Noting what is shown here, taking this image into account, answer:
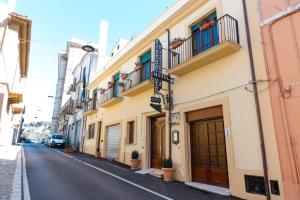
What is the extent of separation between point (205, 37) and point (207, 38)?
0.13 m

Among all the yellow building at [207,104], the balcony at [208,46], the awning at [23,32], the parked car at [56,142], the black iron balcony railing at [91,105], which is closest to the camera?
the yellow building at [207,104]

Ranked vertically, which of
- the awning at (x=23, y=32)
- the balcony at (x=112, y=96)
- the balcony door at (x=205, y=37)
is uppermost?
the awning at (x=23, y=32)

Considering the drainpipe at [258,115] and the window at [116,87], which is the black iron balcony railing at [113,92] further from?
the drainpipe at [258,115]

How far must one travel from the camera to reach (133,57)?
14391mm

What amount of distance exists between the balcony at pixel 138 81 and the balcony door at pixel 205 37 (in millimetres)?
2854

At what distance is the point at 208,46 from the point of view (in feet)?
29.8

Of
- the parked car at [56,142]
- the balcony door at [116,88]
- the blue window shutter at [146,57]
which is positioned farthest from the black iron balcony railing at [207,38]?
the parked car at [56,142]

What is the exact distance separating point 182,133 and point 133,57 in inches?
274

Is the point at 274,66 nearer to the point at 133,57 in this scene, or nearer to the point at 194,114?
the point at 194,114

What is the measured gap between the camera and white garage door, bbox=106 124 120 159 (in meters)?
14.8

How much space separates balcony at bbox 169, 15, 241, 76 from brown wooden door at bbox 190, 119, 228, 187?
2.26 m

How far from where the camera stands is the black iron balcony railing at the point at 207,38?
7.95m

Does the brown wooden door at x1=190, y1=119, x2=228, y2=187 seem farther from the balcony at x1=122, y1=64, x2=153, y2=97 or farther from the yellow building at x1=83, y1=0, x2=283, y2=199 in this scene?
the balcony at x1=122, y1=64, x2=153, y2=97

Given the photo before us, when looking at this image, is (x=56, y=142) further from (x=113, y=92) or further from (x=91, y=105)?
(x=113, y=92)
